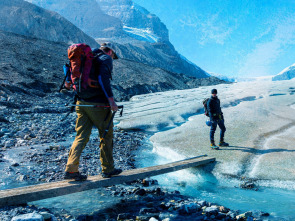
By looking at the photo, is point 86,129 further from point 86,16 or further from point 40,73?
point 86,16

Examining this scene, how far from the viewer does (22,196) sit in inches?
143

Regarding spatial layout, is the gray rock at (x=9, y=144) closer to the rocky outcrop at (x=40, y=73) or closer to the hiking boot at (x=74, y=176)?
the hiking boot at (x=74, y=176)

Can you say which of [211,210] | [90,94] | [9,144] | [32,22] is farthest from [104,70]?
[32,22]

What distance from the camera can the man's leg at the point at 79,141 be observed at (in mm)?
3979

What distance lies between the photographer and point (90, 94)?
3990 millimetres

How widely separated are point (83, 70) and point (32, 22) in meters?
85.2

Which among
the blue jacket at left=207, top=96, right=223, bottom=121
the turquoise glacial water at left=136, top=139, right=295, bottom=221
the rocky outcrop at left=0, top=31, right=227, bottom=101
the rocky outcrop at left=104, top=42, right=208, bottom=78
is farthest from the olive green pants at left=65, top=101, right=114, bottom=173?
the rocky outcrop at left=104, top=42, right=208, bottom=78

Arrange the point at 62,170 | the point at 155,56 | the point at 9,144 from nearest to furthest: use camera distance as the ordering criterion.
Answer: the point at 62,170 → the point at 9,144 → the point at 155,56

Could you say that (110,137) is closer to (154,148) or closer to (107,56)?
(107,56)

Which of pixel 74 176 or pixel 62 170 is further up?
pixel 74 176

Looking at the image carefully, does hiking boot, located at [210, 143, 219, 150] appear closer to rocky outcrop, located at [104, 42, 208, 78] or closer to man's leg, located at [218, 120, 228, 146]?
man's leg, located at [218, 120, 228, 146]

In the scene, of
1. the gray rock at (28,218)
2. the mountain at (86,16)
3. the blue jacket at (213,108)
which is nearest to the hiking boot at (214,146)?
the blue jacket at (213,108)

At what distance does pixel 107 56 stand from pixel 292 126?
793cm

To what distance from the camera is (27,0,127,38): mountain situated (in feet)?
577
